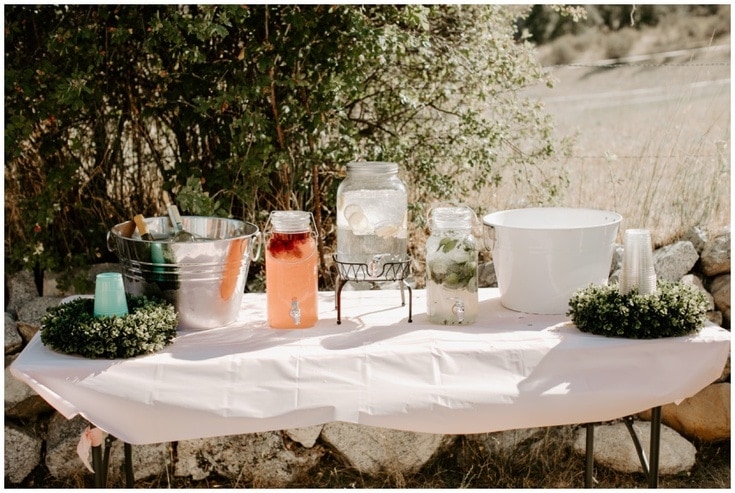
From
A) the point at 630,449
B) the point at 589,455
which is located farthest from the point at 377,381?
the point at 630,449

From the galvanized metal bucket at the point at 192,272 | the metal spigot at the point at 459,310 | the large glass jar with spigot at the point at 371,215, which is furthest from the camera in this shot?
the large glass jar with spigot at the point at 371,215

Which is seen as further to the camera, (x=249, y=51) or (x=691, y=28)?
(x=691, y=28)

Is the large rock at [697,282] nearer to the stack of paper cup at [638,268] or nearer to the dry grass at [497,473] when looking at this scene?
the dry grass at [497,473]

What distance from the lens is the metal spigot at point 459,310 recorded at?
218 centimetres

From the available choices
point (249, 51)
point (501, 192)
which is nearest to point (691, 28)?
point (501, 192)

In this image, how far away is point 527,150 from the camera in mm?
3740

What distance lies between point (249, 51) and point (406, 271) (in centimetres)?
116

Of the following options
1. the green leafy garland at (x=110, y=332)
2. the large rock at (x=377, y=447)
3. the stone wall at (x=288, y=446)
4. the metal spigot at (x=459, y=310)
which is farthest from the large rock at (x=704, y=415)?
the green leafy garland at (x=110, y=332)

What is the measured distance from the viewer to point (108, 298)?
1.99 meters

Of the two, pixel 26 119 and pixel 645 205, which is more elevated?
pixel 26 119

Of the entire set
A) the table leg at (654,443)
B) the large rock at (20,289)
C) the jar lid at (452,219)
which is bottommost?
the table leg at (654,443)

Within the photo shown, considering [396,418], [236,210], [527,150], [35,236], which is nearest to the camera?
[396,418]

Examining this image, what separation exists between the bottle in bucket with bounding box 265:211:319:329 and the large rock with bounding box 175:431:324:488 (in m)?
1.02

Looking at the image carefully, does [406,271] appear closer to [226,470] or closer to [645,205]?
[226,470]
